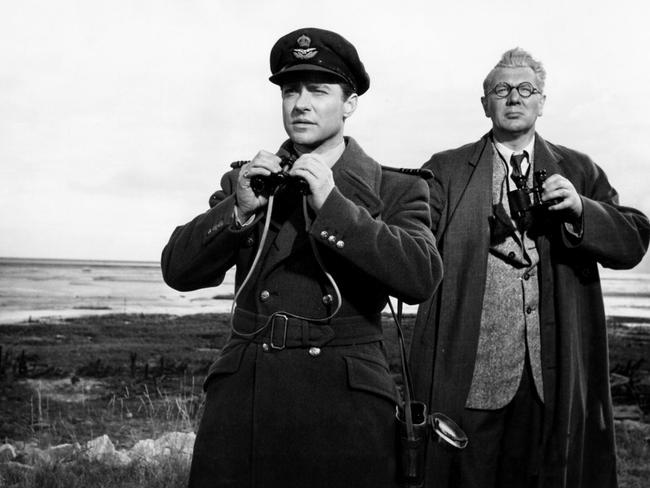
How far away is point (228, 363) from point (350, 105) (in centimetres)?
94

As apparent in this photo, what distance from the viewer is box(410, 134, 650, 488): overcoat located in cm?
338

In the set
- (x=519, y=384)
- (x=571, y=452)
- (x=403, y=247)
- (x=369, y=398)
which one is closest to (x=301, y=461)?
(x=369, y=398)

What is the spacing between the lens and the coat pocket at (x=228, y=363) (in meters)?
2.21

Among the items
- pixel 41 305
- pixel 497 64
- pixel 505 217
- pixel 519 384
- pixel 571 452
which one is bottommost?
pixel 41 305

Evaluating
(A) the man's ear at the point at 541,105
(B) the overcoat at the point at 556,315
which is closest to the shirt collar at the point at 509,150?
(B) the overcoat at the point at 556,315

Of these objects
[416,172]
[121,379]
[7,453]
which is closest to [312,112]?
[416,172]

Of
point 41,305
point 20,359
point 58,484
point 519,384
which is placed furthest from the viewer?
point 41,305

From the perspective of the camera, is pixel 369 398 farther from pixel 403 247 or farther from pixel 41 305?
pixel 41 305

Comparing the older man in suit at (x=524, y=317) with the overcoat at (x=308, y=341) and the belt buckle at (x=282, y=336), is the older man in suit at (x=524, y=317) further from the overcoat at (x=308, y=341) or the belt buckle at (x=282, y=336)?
the belt buckle at (x=282, y=336)

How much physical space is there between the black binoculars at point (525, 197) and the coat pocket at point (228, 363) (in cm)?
164

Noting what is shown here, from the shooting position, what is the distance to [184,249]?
7.50 feet

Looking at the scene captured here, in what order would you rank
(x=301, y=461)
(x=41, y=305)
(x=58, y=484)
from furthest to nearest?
(x=41, y=305)
(x=58, y=484)
(x=301, y=461)

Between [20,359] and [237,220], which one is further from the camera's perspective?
[20,359]

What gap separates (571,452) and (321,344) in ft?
6.16
